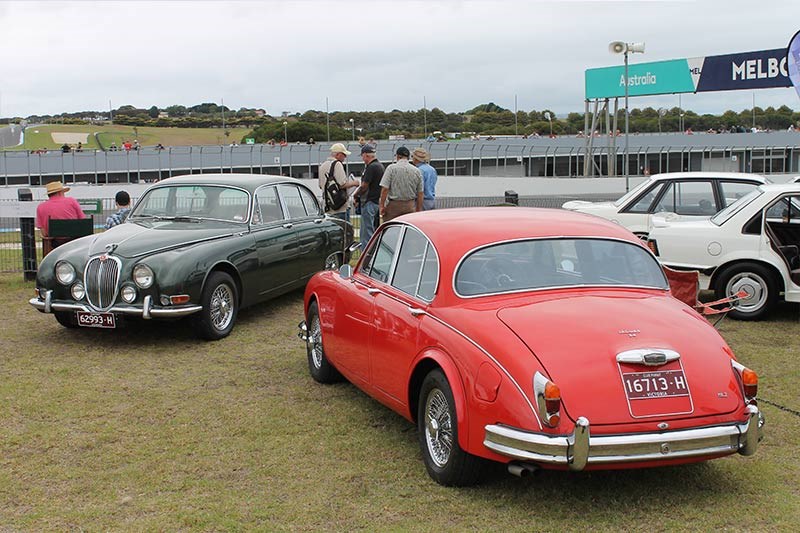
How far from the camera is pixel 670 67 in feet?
95.3

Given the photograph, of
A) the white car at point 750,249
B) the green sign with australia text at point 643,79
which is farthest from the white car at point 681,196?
the green sign with australia text at point 643,79

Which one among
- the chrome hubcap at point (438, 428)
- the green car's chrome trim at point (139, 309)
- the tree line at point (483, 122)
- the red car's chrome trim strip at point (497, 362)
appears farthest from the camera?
the tree line at point (483, 122)

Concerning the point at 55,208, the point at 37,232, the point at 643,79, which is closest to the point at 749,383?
the point at 55,208

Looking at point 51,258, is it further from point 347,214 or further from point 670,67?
point 670,67

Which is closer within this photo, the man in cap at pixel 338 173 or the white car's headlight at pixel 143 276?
the white car's headlight at pixel 143 276

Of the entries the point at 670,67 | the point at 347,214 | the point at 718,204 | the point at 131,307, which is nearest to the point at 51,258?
the point at 131,307

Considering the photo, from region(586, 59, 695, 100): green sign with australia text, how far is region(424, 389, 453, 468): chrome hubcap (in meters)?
26.9

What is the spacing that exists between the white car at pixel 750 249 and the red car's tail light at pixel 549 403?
220 inches

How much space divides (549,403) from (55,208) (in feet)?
30.5

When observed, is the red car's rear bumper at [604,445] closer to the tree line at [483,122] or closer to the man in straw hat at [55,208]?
the man in straw hat at [55,208]

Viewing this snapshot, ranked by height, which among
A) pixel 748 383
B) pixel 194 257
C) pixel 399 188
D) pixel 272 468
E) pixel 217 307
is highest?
pixel 399 188

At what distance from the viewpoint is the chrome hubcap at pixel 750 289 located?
909cm

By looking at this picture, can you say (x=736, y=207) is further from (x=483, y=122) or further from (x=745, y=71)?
(x=483, y=122)

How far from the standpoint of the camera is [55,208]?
11.4 m
